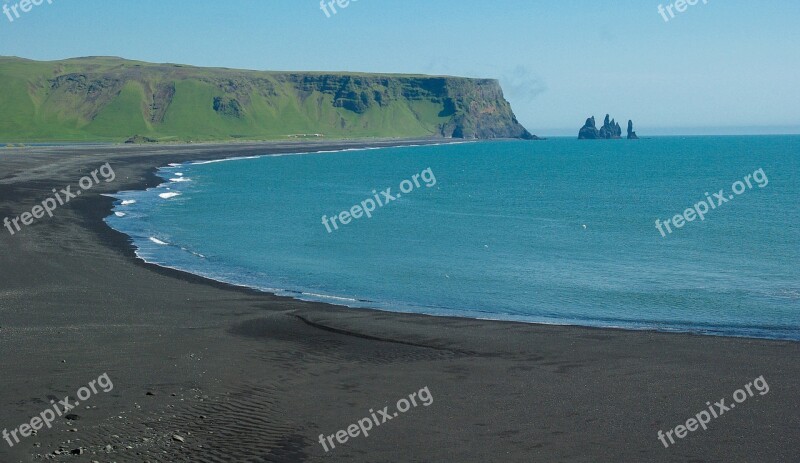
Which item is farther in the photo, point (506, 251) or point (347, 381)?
point (506, 251)

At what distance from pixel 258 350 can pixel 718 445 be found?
35.0ft

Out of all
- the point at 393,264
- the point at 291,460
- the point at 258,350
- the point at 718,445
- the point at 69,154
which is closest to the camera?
the point at 291,460

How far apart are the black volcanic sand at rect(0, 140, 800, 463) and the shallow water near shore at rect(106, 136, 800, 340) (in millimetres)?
3325

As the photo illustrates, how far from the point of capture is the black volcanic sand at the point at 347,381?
539 inches

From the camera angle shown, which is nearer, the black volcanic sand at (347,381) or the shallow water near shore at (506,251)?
the black volcanic sand at (347,381)

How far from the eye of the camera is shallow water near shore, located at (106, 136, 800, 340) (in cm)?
2722

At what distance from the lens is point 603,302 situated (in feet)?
91.7

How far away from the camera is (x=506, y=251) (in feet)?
132

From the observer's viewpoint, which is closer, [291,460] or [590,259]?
[291,460]

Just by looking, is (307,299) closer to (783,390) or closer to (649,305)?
(649,305)

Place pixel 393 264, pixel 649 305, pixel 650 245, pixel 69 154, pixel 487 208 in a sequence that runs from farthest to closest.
→ 1. pixel 69 154
2. pixel 487 208
3. pixel 650 245
4. pixel 393 264
5. pixel 649 305

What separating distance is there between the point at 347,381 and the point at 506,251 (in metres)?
23.7

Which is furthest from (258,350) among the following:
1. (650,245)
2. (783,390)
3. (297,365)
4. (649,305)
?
(650,245)

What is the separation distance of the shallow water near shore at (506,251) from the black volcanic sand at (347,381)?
332 cm
